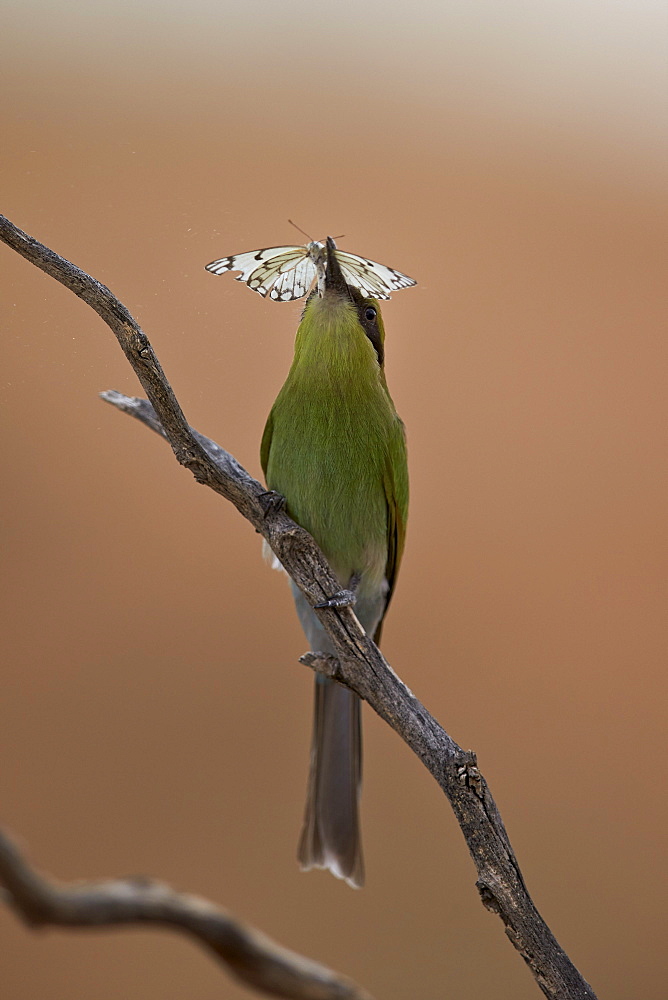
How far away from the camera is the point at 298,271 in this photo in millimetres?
909

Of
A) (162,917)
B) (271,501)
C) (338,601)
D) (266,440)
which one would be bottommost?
(162,917)

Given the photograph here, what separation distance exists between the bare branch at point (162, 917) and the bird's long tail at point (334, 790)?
0.79 m

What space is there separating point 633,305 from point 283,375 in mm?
1102

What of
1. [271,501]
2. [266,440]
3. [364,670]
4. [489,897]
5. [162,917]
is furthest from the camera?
[266,440]

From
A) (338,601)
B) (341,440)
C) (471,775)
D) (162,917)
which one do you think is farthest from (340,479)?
(162,917)

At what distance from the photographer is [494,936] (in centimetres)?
183

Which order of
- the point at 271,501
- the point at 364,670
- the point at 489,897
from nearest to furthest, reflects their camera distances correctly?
the point at 489,897
the point at 364,670
the point at 271,501

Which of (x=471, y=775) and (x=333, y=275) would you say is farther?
(x=333, y=275)

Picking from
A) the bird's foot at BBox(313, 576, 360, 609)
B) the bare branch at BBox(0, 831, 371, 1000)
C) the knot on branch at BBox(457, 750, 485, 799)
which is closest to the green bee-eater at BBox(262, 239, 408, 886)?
the bird's foot at BBox(313, 576, 360, 609)

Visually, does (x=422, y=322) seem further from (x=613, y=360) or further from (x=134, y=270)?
(x=134, y=270)

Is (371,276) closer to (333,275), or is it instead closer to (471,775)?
(333,275)

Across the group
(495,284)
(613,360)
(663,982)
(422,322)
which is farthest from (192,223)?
(663,982)

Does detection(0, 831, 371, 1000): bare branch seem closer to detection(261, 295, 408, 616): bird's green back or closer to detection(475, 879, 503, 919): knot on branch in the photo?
detection(475, 879, 503, 919): knot on branch

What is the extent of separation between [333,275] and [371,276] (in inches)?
1.6
